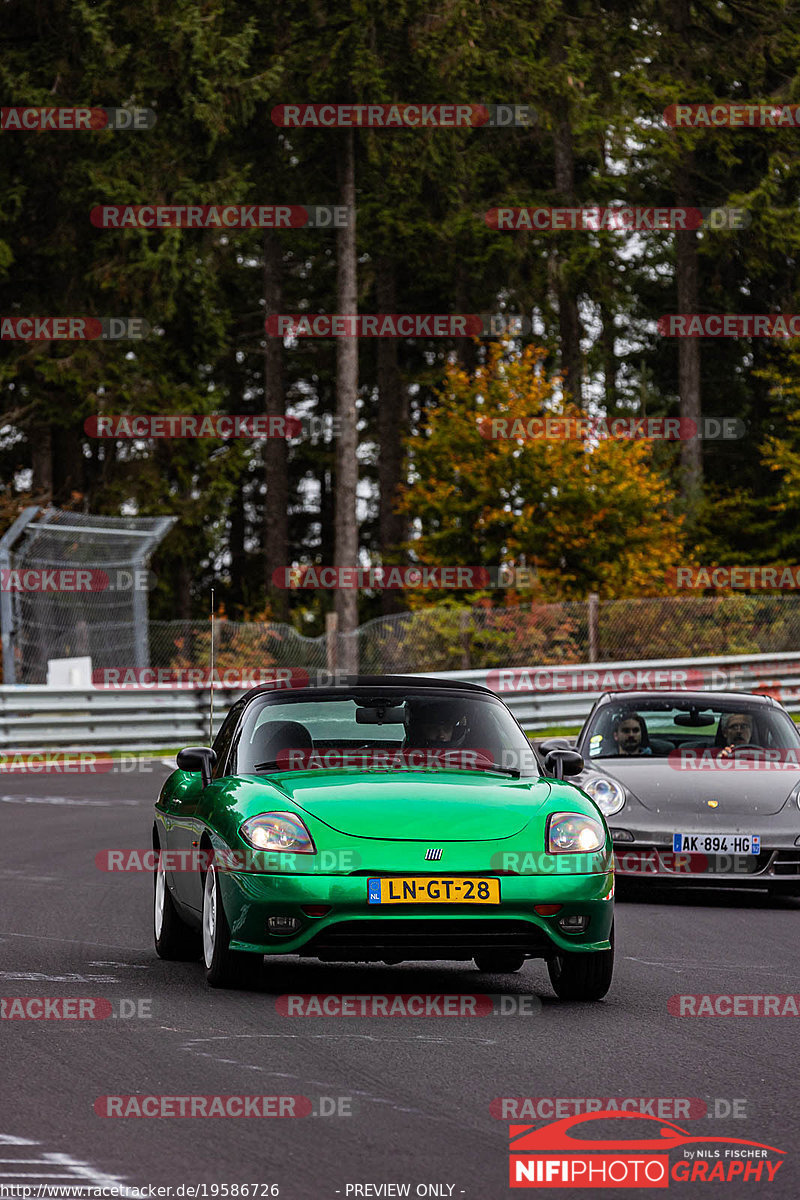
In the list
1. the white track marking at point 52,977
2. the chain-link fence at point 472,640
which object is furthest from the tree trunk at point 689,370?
the white track marking at point 52,977

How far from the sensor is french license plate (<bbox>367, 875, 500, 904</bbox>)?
7.49 metres

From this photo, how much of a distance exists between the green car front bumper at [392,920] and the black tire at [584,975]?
0.21 meters

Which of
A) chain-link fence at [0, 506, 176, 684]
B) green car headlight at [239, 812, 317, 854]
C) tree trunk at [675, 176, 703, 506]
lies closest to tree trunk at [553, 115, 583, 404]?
tree trunk at [675, 176, 703, 506]

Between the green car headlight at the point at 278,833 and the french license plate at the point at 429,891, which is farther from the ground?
the green car headlight at the point at 278,833

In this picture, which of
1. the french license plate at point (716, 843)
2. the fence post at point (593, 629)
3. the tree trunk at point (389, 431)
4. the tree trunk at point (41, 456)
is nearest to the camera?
the french license plate at point (716, 843)

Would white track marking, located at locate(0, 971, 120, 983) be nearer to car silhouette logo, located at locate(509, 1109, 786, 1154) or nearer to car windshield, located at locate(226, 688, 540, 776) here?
car windshield, located at locate(226, 688, 540, 776)

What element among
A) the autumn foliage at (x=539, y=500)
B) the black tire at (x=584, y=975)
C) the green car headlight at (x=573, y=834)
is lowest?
the black tire at (x=584, y=975)

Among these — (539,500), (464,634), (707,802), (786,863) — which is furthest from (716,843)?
(539,500)

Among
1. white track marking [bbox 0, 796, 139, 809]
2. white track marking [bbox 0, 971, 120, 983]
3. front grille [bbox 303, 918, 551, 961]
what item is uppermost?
front grille [bbox 303, 918, 551, 961]

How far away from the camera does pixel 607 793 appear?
12023 mm

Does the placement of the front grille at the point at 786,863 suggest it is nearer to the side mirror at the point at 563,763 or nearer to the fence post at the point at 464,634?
the side mirror at the point at 563,763

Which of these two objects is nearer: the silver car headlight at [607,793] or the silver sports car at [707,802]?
the silver sports car at [707,802]

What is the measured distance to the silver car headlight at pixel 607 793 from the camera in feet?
39.0

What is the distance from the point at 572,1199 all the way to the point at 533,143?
154 feet
